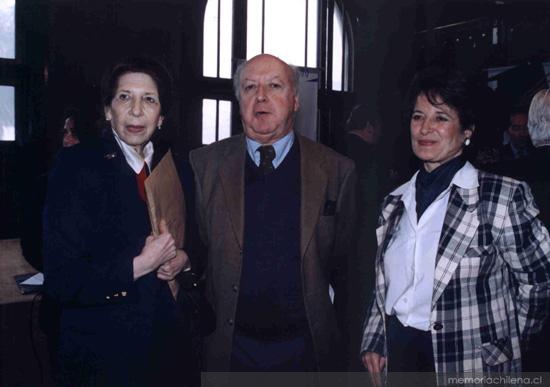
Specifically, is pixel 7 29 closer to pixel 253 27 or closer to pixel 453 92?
pixel 253 27

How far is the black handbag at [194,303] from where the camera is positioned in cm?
169

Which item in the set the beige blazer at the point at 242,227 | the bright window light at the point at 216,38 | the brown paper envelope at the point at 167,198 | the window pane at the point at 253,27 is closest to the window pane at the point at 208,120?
the bright window light at the point at 216,38

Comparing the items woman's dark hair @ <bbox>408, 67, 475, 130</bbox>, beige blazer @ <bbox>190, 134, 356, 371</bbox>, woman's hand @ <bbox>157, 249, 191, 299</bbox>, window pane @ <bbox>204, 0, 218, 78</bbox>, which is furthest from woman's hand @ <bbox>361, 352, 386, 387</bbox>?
window pane @ <bbox>204, 0, 218, 78</bbox>

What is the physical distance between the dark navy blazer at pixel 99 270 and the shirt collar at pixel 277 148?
0.55 meters

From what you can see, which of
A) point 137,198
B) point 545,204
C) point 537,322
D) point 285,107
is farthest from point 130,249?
point 545,204

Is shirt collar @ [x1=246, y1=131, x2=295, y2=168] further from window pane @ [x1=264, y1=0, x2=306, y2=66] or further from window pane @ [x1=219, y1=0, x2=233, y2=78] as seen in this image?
window pane @ [x1=264, y1=0, x2=306, y2=66]

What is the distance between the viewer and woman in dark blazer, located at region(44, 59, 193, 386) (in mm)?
1489

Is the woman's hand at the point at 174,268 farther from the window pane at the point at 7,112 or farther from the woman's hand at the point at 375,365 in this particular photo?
the window pane at the point at 7,112

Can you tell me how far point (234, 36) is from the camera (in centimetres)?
658

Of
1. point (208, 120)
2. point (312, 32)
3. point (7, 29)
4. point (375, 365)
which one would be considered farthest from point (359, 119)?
point (7, 29)

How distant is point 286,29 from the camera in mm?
6961

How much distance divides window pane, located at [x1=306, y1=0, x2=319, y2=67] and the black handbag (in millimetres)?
5934

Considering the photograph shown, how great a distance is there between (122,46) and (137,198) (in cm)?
473

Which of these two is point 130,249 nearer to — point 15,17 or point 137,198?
point 137,198
